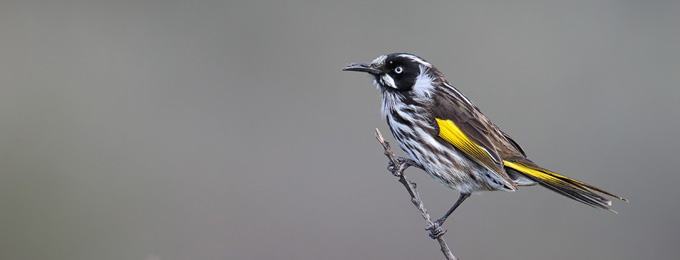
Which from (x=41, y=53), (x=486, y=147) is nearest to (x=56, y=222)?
(x=41, y=53)

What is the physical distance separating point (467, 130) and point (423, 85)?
57cm

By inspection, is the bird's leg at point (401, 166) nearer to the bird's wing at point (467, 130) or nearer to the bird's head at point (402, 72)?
the bird's wing at point (467, 130)

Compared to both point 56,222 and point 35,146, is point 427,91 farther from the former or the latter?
point 35,146

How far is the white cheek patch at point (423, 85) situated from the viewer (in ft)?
20.6

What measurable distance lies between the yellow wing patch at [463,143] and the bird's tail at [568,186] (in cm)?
21

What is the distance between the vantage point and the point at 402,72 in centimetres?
630

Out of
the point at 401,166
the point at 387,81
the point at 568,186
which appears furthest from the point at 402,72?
the point at 568,186

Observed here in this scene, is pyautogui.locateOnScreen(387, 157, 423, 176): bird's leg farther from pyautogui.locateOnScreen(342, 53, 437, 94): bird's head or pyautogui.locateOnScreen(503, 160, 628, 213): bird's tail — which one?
pyautogui.locateOnScreen(503, 160, 628, 213): bird's tail

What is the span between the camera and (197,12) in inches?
529

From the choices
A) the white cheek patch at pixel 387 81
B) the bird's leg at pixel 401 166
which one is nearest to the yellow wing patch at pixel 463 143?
the bird's leg at pixel 401 166

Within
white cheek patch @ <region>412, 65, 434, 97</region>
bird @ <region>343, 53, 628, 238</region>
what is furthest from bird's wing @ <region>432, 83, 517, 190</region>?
white cheek patch @ <region>412, 65, 434, 97</region>

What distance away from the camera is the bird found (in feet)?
19.4

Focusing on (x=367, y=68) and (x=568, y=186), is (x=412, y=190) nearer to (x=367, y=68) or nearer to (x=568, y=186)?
(x=568, y=186)

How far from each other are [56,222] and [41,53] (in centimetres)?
435
